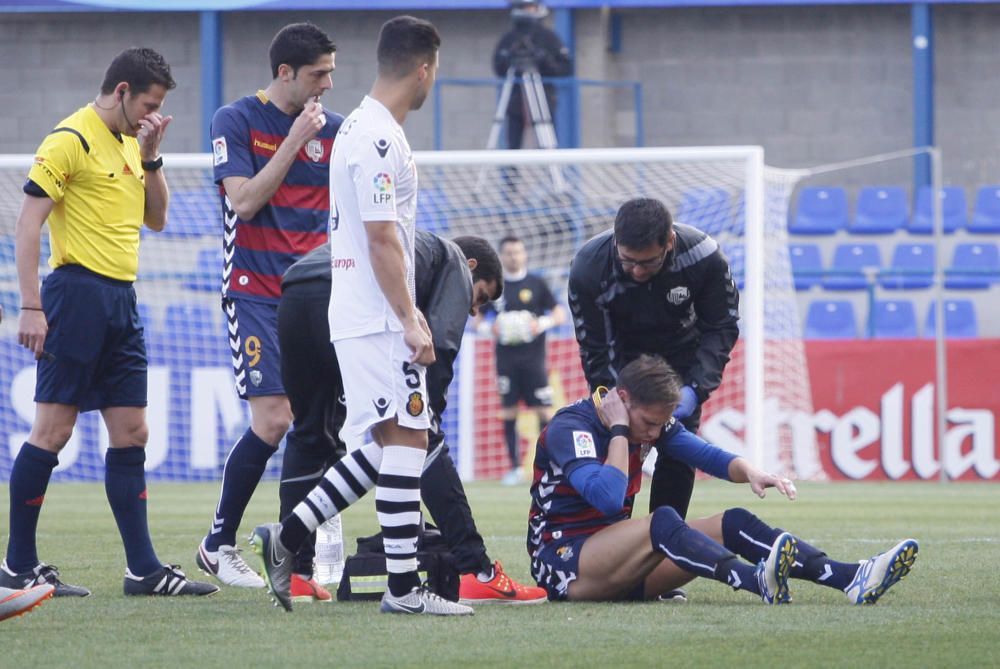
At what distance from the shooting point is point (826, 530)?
8094mm

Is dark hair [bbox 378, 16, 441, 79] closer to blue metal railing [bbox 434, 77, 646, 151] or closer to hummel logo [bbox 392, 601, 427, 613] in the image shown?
hummel logo [bbox 392, 601, 427, 613]

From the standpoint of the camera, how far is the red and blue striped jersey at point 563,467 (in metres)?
5.11

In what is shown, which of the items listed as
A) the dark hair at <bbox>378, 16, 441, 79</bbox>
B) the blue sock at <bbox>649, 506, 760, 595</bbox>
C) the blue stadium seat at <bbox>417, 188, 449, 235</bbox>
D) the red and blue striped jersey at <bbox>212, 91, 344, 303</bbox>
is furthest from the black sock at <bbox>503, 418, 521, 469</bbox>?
the dark hair at <bbox>378, 16, 441, 79</bbox>

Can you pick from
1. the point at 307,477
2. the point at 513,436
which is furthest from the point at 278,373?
the point at 513,436

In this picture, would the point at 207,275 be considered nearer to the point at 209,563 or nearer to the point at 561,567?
the point at 209,563

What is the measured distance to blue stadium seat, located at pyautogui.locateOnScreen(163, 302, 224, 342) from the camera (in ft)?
44.1

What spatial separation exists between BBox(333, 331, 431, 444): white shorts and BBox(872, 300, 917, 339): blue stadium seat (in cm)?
1196

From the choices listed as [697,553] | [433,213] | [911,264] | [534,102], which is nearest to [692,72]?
[534,102]

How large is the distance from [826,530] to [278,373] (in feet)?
12.0

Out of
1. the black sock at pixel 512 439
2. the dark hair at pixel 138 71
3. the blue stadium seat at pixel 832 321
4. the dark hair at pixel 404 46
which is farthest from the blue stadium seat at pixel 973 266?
the dark hair at pixel 404 46

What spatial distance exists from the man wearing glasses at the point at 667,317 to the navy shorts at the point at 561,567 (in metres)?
0.51

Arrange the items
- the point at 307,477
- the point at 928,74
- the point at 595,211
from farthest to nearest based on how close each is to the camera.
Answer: the point at 928,74 < the point at 595,211 < the point at 307,477

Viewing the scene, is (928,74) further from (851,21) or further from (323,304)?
(323,304)

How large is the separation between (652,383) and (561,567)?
715 millimetres
